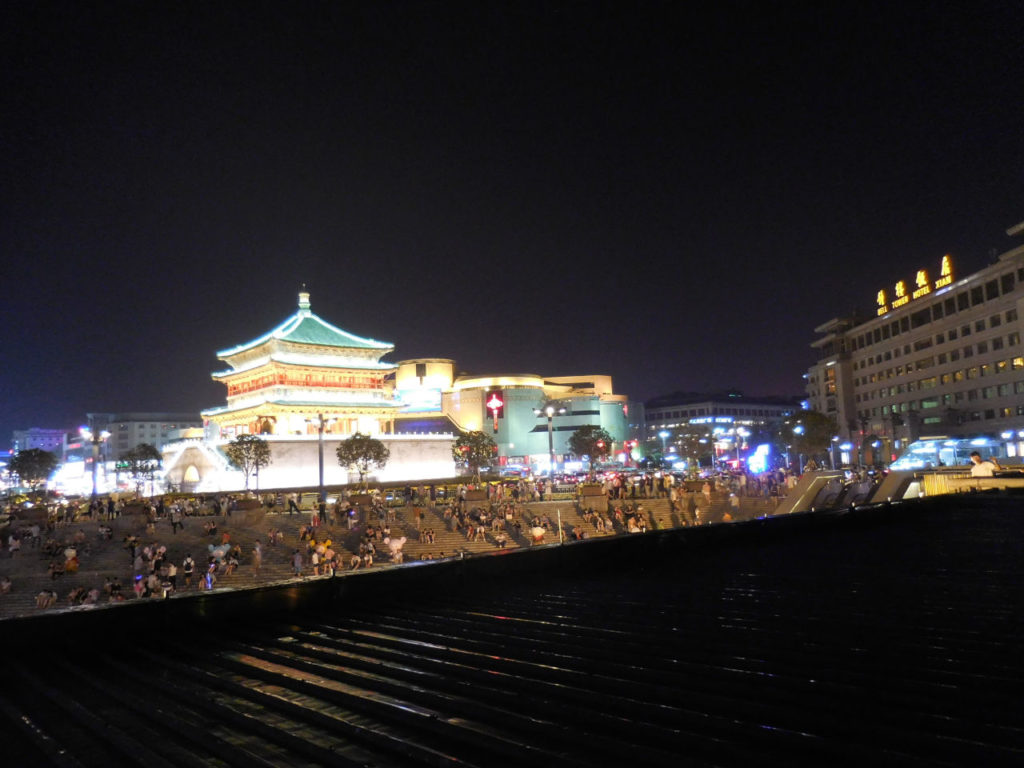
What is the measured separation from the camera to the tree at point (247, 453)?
46.4 m

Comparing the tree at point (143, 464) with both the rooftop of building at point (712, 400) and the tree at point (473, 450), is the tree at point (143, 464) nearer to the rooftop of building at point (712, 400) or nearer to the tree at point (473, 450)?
the tree at point (473, 450)

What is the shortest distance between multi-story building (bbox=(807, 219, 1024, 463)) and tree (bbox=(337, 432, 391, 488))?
1759 inches

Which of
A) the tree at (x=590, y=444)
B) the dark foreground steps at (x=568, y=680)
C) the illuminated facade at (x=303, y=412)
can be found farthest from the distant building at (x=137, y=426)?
the dark foreground steps at (x=568, y=680)

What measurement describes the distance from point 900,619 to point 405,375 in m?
102

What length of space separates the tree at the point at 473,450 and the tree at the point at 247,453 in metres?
17.6

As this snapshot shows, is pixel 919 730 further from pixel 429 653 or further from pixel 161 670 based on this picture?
pixel 161 670

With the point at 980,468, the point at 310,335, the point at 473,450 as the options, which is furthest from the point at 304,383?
the point at 980,468

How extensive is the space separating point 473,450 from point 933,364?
4066cm

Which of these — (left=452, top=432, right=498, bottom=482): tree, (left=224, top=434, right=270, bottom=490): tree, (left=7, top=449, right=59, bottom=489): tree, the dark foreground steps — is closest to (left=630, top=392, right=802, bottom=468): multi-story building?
(left=452, top=432, right=498, bottom=482): tree

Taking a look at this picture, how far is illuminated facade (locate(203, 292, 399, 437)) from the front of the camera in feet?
177

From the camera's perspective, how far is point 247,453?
46.7 m

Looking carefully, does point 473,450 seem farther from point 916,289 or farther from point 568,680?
point 568,680

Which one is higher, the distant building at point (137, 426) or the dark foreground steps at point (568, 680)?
the distant building at point (137, 426)

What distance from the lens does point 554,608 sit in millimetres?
7379
